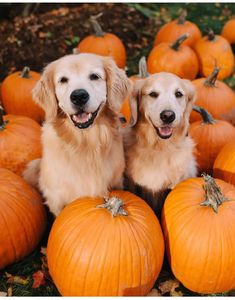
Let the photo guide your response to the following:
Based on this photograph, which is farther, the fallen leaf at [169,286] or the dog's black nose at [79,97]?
the fallen leaf at [169,286]

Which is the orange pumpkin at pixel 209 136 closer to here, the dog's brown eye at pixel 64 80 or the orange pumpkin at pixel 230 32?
the dog's brown eye at pixel 64 80

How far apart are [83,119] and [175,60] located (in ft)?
9.35

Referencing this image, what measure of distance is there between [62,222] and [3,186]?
0.62 m

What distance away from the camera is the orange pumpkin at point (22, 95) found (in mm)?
4637

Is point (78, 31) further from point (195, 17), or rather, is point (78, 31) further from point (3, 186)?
point (3, 186)

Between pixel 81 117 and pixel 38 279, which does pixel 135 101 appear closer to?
pixel 81 117

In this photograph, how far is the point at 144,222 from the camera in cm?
270

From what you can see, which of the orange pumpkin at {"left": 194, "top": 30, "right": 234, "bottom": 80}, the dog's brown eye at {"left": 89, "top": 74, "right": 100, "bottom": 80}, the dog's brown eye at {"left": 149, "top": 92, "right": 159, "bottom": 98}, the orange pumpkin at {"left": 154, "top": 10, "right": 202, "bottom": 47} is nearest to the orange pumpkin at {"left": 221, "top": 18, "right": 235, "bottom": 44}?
the orange pumpkin at {"left": 154, "top": 10, "right": 202, "bottom": 47}

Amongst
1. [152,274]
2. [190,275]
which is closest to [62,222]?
[152,274]

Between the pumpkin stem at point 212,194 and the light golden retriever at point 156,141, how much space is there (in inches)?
21.4

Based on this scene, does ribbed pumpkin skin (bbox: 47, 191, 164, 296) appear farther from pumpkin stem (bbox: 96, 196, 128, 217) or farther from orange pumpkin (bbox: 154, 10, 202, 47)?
orange pumpkin (bbox: 154, 10, 202, 47)

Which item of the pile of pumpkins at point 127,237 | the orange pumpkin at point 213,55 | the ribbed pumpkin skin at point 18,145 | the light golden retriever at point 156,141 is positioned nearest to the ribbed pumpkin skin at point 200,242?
the pile of pumpkins at point 127,237

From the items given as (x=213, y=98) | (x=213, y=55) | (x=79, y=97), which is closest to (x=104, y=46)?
(x=213, y=55)

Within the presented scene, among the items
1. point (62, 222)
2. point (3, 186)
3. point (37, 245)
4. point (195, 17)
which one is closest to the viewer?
point (62, 222)
